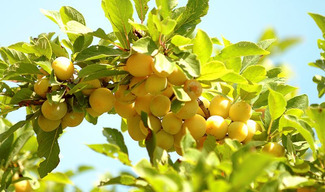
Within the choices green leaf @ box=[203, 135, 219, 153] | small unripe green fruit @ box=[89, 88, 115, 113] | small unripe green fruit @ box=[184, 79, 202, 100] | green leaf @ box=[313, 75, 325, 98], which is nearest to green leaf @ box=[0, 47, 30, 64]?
small unripe green fruit @ box=[89, 88, 115, 113]

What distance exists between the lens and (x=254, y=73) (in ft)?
5.20

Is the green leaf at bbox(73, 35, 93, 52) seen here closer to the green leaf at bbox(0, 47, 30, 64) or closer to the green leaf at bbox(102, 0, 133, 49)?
the green leaf at bbox(102, 0, 133, 49)

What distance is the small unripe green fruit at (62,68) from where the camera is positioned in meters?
1.54

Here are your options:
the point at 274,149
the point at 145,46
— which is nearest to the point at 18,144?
the point at 145,46

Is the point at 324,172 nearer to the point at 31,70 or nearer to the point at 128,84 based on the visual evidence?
the point at 128,84

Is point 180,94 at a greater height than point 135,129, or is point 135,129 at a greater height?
point 180,94

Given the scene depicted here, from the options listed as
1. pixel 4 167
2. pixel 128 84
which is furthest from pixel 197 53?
pixel 4 167

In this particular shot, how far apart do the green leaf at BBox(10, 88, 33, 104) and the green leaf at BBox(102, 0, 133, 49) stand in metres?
0.41

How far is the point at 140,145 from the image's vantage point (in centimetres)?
200

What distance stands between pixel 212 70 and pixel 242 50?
15 centimetres

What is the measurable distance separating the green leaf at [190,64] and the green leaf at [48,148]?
0.66m

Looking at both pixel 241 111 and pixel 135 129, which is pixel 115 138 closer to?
pixel 135 129

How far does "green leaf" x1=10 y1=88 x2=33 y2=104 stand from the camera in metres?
1.59

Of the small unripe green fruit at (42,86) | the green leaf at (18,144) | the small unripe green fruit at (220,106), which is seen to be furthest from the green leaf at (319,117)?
the green leaf at (18,144)
